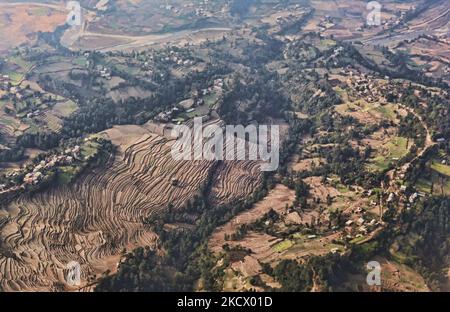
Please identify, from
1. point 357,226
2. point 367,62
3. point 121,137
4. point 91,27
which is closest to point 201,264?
point 357,226

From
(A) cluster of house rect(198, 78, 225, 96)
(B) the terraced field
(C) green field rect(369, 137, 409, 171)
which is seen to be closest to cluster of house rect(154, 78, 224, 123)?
(A) cluster of house rect(198, 78, 225, 96)

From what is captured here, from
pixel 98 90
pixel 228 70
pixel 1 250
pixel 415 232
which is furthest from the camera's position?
pixel 228 70

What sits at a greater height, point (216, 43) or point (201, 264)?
point (216, 43)

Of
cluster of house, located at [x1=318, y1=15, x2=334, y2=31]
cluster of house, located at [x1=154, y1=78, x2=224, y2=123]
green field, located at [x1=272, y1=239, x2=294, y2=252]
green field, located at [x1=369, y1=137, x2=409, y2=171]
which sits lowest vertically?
green field, located at [x1=272, y1=239, x2=294, y2=252]

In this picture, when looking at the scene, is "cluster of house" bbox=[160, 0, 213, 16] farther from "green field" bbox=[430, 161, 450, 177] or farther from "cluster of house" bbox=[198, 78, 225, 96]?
"green field" bbox=[430, 161, 450, 177]

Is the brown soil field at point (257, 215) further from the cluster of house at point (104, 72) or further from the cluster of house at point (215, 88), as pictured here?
the cluster of house at point (104, 72)

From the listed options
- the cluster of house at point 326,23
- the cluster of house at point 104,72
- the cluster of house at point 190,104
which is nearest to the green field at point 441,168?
the cluster of house at point 190,104

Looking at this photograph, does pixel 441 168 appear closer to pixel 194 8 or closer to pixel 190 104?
pixel 190 104

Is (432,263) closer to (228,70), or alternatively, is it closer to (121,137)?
(121,137)
